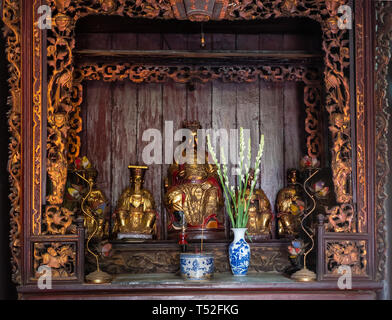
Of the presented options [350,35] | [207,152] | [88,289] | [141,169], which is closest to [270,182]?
[207,152]

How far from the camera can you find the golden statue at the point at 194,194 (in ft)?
12.6

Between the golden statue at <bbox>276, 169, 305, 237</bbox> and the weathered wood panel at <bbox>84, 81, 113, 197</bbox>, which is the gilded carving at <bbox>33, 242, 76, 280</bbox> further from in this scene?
the golden statue at <bbox>276, 169, 305, 237</bbox>

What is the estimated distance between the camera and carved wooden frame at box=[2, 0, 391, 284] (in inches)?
126

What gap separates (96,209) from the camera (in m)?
3.81

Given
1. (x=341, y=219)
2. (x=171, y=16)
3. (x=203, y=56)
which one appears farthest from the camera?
(x=203, y=56)

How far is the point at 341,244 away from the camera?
3.28 m

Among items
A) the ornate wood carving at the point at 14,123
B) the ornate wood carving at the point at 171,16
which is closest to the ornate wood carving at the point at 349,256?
the ornate wood carving at the point at 171,16

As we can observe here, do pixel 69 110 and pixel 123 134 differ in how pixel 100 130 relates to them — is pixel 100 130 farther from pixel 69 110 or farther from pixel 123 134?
pixel 69 110

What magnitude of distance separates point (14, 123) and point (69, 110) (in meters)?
0.31

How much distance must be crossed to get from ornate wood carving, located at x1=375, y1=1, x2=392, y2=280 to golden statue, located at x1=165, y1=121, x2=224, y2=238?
1.05m

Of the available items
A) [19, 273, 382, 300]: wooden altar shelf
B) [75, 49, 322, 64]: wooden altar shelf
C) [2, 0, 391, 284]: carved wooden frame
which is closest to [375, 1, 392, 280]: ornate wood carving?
[2, 0, 391, 284]: carved wooden frame

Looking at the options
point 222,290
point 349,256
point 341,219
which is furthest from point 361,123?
point 222,290

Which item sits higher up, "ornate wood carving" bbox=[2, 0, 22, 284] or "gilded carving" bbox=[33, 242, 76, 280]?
"ornate wood carving" bbox=[2, 0, 22, 284]

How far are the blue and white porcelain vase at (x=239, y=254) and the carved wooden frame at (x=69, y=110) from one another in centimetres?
46
